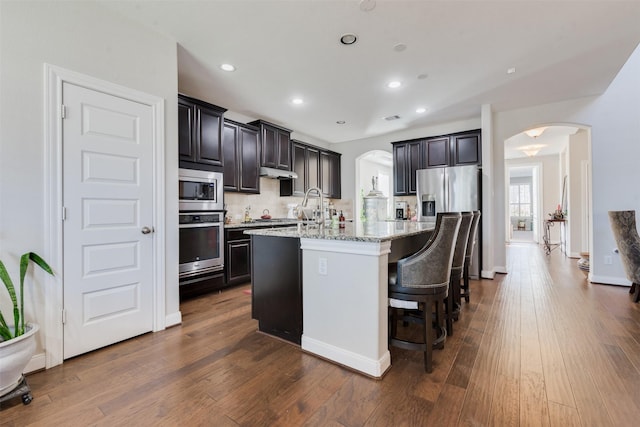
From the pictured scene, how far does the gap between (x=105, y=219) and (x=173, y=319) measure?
3.50ft

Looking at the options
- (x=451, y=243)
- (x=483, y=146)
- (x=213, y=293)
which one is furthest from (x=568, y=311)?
(x=213, y=293)

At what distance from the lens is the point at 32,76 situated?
6.21 ft

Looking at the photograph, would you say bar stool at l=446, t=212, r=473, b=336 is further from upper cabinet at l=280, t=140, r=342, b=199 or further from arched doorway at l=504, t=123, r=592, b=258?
upper cabinet at l=280, t=140, r=342, b=199

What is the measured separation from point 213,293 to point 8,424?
91.6 inches

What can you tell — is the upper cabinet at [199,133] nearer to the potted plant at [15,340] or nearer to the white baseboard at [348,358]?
the potted plant at [15,340]

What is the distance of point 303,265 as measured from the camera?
2.20 meters

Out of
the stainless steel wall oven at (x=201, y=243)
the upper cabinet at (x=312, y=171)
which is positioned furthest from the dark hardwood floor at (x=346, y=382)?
the upper cabinet at (x=312, y=171)

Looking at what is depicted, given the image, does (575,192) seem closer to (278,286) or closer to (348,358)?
(348,358)

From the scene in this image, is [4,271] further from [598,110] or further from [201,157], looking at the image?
[598,110]

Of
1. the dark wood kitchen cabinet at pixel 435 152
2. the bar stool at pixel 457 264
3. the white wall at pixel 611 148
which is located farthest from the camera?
the dark wood kitchen cabinet at pixel 435 152

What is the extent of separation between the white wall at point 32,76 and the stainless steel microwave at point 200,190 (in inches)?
50.8

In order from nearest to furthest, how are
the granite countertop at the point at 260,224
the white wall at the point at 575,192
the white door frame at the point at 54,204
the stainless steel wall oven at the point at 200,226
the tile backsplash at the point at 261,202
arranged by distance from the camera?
the white door frame at the point at 54,204
the stainless steel wall oven at the point at 200,226
the granite countertop at the point at 260,224
the tile backsplash at the point at 261,202
the white wall at the point at 575,192

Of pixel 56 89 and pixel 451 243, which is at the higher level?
pixel 56 89

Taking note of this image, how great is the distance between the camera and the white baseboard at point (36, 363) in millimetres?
1866
